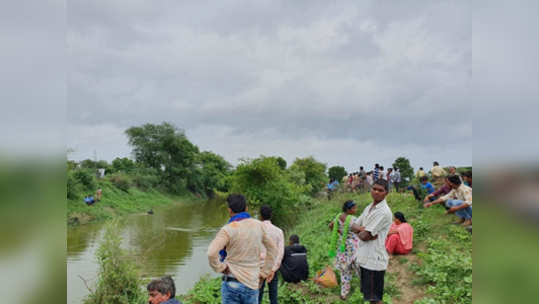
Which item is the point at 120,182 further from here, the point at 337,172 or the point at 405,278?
the point at 337,172

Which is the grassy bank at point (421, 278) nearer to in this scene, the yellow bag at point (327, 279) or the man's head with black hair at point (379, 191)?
the yellow bag at point (327, 279)

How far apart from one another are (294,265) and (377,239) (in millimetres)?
2401

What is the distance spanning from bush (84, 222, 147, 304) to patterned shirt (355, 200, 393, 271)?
351cm

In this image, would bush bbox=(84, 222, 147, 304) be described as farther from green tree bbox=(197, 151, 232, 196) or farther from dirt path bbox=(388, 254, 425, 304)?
green tree bbox=(197, 151, 232, 196)

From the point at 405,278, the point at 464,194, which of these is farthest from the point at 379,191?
the point at 464,194

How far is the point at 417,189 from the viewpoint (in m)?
11.8

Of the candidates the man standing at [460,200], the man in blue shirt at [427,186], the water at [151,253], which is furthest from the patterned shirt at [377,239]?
the man in blue shirt at [427,186]

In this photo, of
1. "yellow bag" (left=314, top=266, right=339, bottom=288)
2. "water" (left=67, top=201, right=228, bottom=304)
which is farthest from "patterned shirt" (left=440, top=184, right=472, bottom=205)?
"water" (left=67, top=201, right=228, bottom=304)

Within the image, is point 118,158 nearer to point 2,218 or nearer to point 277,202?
point 277,202

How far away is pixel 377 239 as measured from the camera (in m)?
3.62

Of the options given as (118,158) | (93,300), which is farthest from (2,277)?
(118,158)

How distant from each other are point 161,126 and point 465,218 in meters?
44.1

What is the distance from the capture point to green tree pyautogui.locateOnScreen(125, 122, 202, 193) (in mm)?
43688

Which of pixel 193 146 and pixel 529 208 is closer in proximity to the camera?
pixel 529 208
